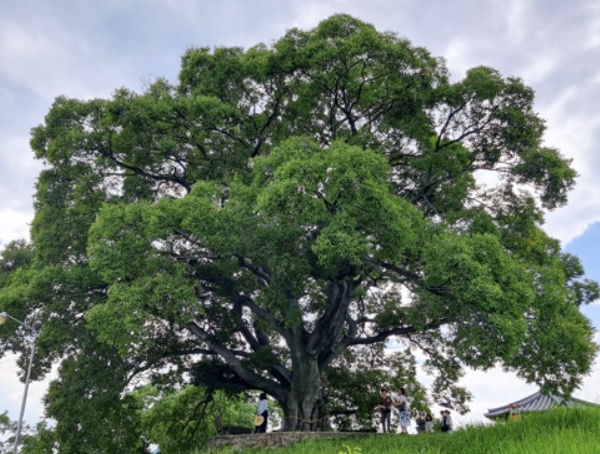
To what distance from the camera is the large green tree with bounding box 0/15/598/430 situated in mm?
11297

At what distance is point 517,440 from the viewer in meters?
8.28

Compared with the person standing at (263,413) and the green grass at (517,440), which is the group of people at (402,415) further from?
the person standing at (263,413)

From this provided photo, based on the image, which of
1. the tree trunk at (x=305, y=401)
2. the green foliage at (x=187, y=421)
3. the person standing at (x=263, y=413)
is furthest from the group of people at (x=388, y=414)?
the green foliage at (x=187, y=421)

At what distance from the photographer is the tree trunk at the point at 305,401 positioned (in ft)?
48.2

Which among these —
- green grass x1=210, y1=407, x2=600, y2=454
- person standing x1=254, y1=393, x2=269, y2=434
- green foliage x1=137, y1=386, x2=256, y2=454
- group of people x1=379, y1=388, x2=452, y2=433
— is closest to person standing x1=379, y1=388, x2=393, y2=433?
group of people x1=379, y1=388, x2=452, y2=433

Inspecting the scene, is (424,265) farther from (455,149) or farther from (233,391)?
(233,391)

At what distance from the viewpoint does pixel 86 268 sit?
14.6 metres

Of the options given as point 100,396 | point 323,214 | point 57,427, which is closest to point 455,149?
point 323,214

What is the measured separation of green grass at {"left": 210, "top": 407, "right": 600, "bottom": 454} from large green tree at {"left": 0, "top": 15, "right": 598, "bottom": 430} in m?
1.65

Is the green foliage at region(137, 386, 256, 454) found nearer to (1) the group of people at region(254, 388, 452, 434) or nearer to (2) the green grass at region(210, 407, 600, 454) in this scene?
(1) the group of people at region(254, 388, 452, 434)

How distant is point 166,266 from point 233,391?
268 inches

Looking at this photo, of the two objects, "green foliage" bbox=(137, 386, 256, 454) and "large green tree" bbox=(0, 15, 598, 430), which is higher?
"large green tree" bbox=(0, 15, 598, 430)

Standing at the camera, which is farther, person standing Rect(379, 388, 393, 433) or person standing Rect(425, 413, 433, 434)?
person standing Rect(425, 413, 433, 434)

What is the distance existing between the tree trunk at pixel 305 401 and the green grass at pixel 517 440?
415cm
